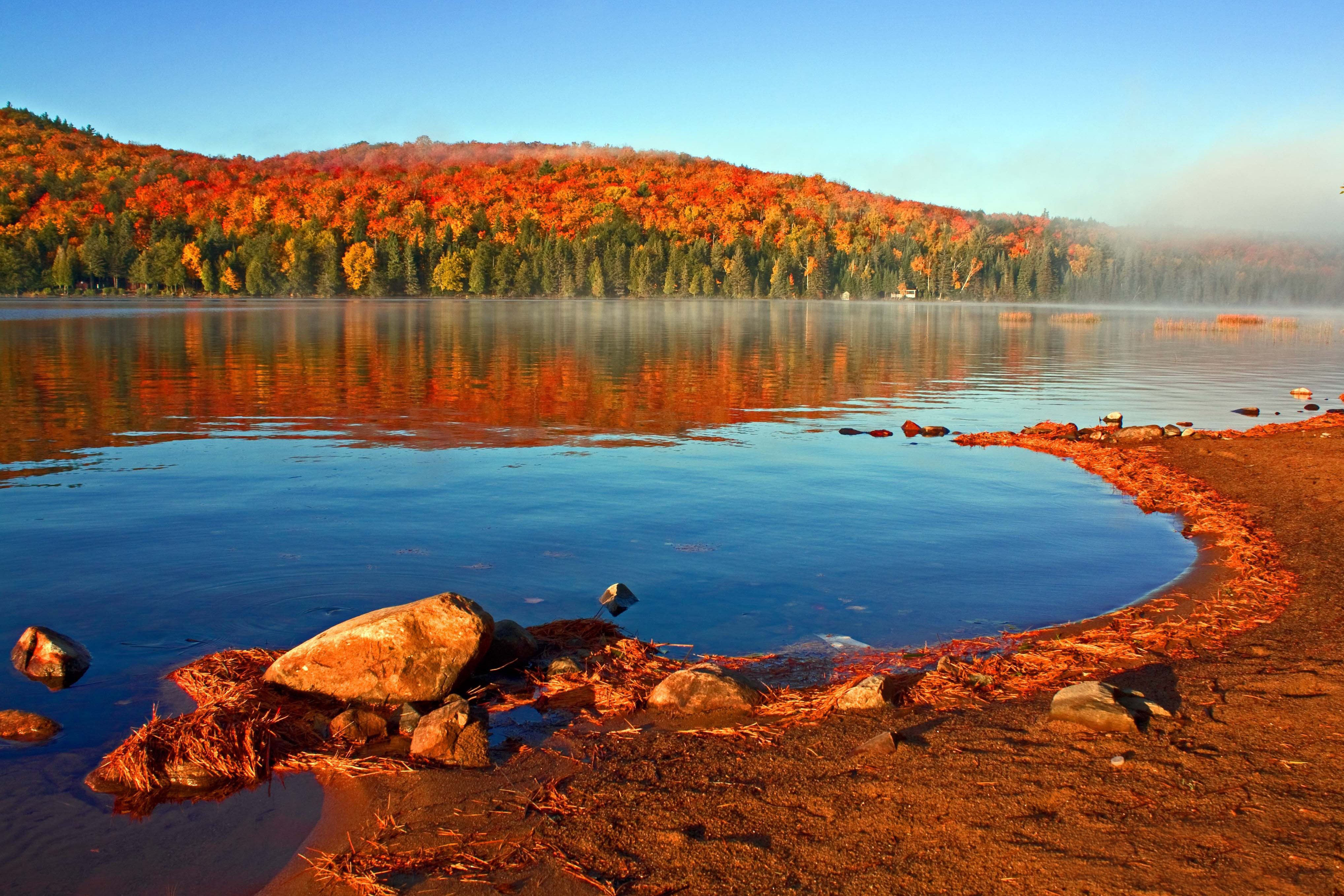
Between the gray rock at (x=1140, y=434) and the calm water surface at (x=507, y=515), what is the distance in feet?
8.29

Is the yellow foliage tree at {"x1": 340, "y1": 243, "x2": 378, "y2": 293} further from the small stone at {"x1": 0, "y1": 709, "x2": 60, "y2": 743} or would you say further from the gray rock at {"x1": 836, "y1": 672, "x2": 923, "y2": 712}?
the gray rock at {"x1": 836, "y1": 672, "x2": 923, "y2": 712}

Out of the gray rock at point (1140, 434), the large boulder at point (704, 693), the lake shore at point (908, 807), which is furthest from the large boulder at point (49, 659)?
the gray rock at point (1140, 434)

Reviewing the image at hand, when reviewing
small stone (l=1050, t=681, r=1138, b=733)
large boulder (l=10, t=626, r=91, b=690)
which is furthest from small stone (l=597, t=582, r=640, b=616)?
large boulder (l=10, t=626, r=91, b=690)

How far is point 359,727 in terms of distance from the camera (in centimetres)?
593

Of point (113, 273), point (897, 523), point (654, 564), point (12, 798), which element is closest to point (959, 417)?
point (897, 523)

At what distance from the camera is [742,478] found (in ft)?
47.1

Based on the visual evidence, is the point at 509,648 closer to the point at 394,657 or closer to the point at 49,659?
the point at 394,657

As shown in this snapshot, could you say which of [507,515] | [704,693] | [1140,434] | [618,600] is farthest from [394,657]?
[1140,434]

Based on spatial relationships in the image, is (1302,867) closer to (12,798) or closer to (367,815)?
(367,815)

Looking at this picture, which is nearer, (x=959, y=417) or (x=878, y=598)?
(x=878, y=598)

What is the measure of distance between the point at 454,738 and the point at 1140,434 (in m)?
15.8

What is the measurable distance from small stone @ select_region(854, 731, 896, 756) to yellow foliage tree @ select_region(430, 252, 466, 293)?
17958 cm

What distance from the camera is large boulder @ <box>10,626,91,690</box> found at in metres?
6.61

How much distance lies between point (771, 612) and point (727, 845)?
163 inches
